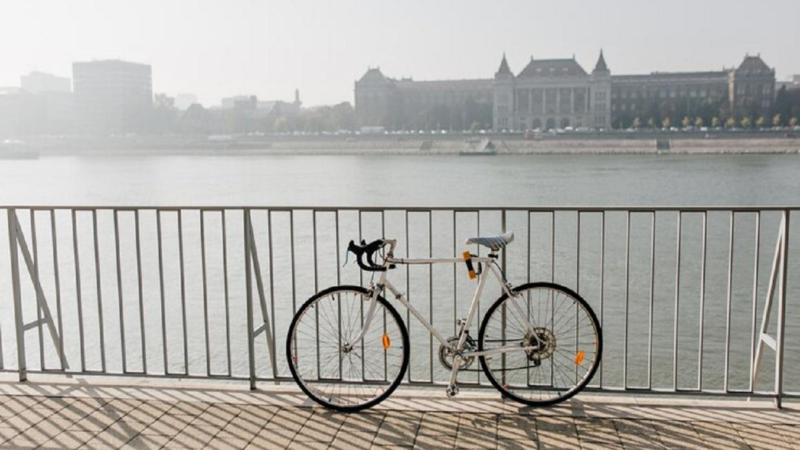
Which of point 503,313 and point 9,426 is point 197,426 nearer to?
point 9,426

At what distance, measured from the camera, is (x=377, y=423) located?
3.67 metres

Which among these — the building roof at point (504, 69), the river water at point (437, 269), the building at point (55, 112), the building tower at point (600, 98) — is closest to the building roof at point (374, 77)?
the building roof at point (504, 69)

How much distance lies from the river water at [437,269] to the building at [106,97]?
83949 mm

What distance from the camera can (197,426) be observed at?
3660mm

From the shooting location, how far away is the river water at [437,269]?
10.5 m

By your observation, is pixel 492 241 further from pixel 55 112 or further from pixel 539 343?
pixel 55 112

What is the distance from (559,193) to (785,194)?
→ 9031 millimetres

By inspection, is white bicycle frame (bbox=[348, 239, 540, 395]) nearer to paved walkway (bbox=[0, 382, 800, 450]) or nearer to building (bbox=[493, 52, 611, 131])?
paved walkway (bbox=[0, 382, 800, 450])

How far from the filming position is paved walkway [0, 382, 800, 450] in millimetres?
Result: 3441

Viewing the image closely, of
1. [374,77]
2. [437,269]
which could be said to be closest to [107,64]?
[374,77]

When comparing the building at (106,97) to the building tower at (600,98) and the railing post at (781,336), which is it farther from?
the railing post at (781,336)

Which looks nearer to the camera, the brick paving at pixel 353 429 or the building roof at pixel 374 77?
the brick paving at pixel 353 429

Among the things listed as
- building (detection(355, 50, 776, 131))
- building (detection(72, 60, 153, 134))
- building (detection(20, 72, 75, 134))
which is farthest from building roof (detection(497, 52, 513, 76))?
building (detection(20, 72, 75, 134))

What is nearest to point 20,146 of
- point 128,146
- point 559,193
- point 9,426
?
point 128,146
